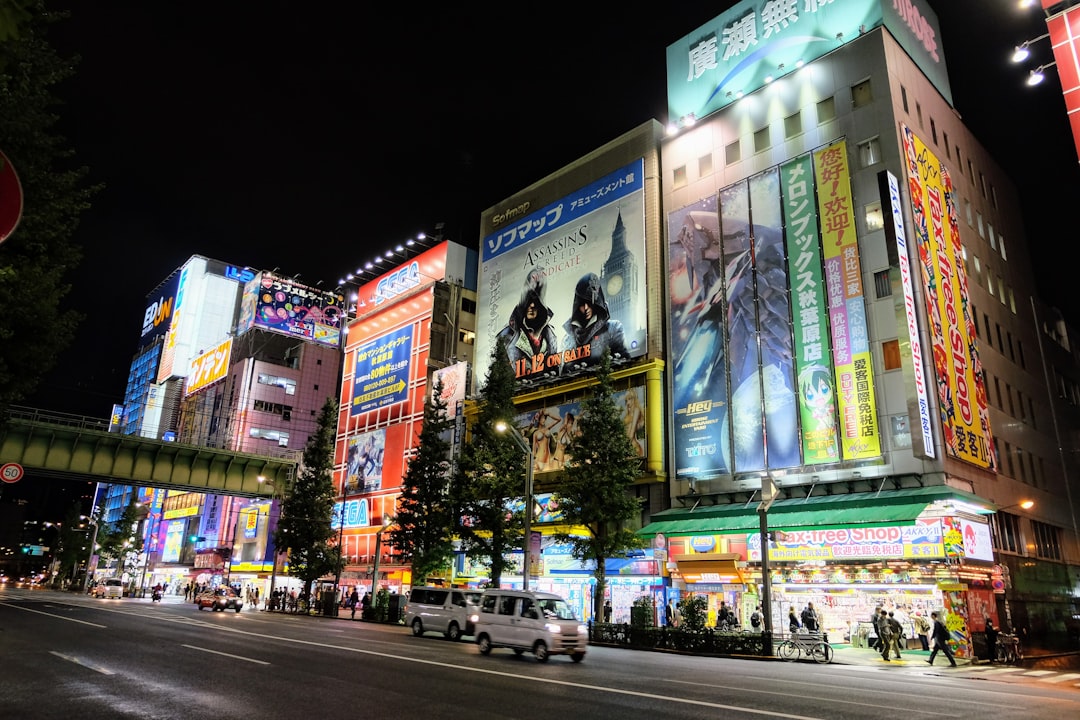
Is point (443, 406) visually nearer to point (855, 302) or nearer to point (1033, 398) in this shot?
point (855, 302)

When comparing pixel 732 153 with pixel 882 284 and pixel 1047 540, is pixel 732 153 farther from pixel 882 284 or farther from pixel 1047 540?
pixel 1047 540

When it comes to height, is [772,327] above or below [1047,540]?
above

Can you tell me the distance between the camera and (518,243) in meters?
50.1

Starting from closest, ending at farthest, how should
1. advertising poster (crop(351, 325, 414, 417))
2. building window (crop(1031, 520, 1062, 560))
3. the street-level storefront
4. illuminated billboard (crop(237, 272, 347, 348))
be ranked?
the street-level storefront → building window (crop(1031, 520, 1062, 560)) → advertising poster (crop(351, 325, 414, 417)) → illuminated billboard (crop(237, 272, 347, 348))

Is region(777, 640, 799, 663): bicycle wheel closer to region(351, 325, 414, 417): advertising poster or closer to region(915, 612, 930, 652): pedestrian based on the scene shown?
region(915, 612, 930, 652): pedestrian

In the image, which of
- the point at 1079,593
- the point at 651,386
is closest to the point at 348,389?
the point at 651,386

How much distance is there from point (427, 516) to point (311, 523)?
51.0ft

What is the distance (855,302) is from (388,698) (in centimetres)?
2690

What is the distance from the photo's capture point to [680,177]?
40.7 metres

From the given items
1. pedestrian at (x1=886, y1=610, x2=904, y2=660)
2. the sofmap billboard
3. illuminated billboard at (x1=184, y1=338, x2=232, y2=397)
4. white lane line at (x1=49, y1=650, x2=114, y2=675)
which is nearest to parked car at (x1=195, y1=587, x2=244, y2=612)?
white lane line at (x1=49, y1=650, x2=114, y2=675)

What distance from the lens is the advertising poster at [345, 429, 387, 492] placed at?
58875 millimetres

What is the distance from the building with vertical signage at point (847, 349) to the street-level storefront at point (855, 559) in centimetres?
9

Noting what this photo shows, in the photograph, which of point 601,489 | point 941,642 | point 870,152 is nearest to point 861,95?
point 870,152

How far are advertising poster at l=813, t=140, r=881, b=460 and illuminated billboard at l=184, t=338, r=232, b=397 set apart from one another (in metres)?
86.9
